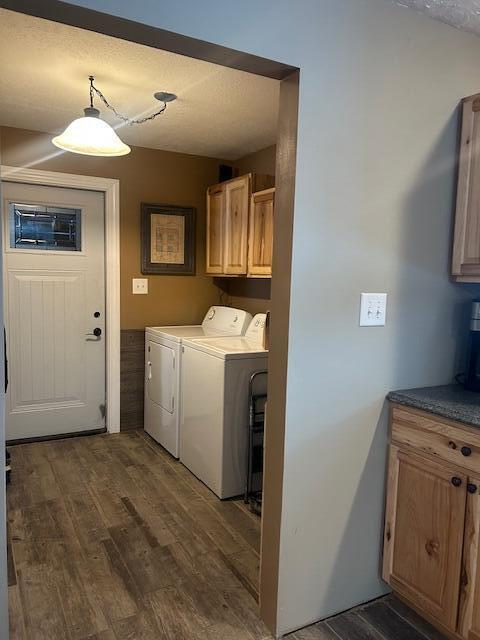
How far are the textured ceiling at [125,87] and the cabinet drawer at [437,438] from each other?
178 cm

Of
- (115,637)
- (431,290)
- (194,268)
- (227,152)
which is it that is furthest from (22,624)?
(227,152)

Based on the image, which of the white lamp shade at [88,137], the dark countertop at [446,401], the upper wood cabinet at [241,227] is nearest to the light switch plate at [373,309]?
the dark countertop at [446,401]

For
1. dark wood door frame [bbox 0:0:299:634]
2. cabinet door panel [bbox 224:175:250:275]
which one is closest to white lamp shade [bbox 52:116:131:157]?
dark wood door frame [bbox 0:0:299:634]

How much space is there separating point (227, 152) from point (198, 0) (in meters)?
2.55

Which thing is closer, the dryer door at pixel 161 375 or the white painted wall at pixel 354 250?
the white painted wall at pixel 354 250

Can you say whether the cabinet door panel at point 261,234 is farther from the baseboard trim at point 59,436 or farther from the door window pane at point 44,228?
the baseboard trim at point 59,436

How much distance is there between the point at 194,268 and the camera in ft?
13.3

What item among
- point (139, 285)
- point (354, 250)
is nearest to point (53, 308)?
point (139, 285)

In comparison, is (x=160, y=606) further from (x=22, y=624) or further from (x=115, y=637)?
(x=22, y=624)

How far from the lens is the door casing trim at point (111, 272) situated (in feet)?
11.6

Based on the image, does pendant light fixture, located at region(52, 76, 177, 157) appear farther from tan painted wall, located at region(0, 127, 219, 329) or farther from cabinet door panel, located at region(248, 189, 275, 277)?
tan painted wall, located at region(0, 127, 219, 329)

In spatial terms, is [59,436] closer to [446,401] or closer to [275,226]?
[275,226]

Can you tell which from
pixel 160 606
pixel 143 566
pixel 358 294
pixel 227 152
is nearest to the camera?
pixel 358 294

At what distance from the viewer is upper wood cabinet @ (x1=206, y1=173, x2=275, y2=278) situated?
10.1 ft
